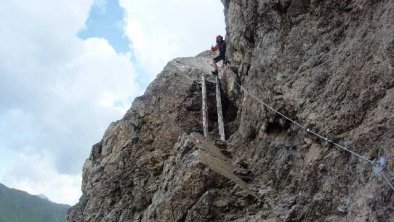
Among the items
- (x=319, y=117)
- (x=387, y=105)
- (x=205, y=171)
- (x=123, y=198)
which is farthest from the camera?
(x=123, y=198)

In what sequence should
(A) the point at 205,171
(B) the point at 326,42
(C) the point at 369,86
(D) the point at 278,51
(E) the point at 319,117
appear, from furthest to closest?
1. (D) the point at 278,51
2. (A) the point at 205,171
3. (B) the point at 326,42
4. (E) the point at 319,117
5. (C) the point at 369,86

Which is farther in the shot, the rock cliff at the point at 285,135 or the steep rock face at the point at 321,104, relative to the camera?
the rock cliff at the point at 285,135

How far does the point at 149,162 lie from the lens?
2494 centimetres

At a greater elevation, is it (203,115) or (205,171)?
(203,115)

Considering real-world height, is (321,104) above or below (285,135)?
above

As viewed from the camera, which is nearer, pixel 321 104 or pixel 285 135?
pixel 321 104

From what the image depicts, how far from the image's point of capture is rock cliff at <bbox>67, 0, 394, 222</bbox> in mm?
12047

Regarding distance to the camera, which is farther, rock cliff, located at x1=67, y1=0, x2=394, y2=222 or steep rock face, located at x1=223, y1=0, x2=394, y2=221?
rock cliff, located at x1=67, y1=0, x2=394, y2=222

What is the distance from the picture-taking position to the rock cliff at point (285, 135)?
12.0 meters

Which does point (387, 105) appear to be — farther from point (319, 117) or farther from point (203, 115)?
point (203, 115)

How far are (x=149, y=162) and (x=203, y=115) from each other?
408 centimetres

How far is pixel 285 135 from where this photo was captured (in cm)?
1708

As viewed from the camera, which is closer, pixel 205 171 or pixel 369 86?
pixel 369 86

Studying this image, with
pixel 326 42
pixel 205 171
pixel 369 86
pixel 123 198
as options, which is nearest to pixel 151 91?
pixel 123 198
